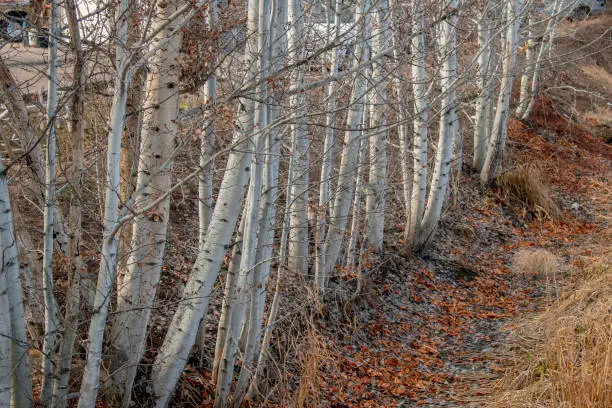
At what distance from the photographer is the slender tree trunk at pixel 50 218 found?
155 inches

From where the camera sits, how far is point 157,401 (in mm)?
5254

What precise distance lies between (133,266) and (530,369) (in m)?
3.77

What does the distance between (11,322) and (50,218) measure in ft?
2.30

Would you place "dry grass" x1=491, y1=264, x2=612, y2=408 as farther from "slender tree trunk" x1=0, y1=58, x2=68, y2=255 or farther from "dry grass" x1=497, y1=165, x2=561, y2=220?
"dry grass" x1=497, y1=165, x2=561, y2=220

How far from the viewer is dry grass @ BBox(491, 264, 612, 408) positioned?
492 cm

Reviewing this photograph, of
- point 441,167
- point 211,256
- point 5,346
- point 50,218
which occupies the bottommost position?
point 5,346

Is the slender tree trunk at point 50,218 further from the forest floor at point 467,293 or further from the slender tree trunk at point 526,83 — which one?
the slender tree trunk at point 526,83

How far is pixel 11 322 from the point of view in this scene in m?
4.18

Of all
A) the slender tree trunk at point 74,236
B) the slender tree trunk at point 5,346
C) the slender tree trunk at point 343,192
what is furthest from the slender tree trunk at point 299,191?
the slender tree trunk at point 5,346

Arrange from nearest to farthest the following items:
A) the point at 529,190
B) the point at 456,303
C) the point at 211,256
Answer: the point at 211,256 < the point at 456,303 < the point at 529,190

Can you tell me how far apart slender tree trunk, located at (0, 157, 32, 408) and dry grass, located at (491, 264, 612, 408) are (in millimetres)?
3796

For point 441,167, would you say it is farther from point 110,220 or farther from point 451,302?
point 110,220

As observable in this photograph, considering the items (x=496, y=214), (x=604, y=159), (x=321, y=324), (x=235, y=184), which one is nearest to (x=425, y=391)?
(x=321, y=324)

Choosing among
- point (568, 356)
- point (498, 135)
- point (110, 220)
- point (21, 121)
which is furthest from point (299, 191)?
point (498, 135)
